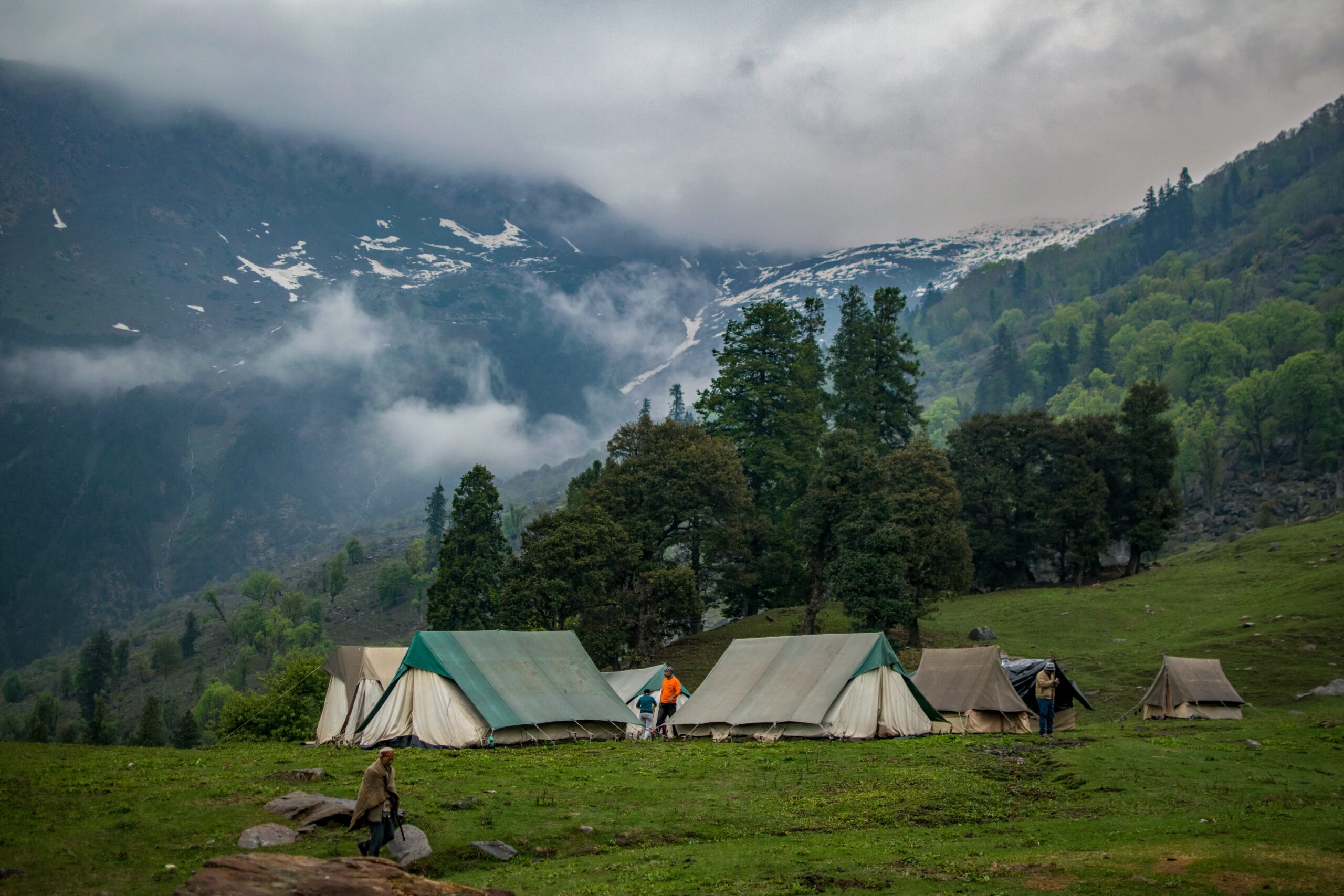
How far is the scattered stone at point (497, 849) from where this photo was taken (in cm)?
1552

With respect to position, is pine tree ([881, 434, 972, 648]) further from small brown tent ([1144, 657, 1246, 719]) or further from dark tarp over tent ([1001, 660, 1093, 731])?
small brown tent ([1144, 657, 1246, 719])

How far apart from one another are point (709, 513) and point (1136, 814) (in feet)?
147

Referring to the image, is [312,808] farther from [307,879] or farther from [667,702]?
[667,702]

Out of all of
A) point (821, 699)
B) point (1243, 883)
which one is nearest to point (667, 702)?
point (821, 699)

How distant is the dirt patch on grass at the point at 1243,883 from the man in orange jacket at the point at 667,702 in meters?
21.8

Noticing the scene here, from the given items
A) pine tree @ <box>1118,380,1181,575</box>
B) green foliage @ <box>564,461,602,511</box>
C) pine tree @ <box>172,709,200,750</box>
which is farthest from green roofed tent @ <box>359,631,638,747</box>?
pine tree @ <box>172,709,200,750</box>

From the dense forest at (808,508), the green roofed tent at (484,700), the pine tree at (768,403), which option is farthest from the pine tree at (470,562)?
the green roofed tent at (484,700)

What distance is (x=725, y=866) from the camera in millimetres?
14648

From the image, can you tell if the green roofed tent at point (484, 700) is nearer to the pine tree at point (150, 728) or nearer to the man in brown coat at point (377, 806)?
the man in brown coat at point (377, 806)

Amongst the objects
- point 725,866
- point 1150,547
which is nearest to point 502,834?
point 725,866

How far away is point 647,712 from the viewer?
3588cm

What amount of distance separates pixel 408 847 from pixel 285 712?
3136cm

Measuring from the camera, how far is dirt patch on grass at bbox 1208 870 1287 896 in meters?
12.3

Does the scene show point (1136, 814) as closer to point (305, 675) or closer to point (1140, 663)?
point (1140, 663)
